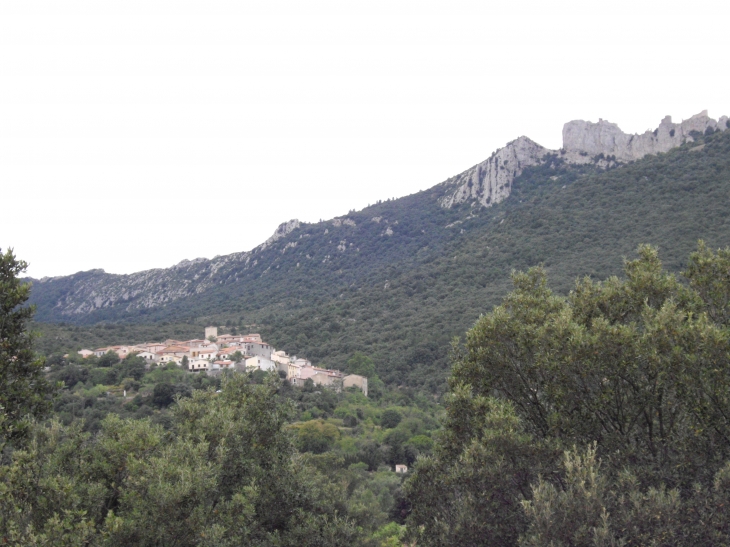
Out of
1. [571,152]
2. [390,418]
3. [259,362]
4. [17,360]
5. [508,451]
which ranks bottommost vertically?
[390,418]

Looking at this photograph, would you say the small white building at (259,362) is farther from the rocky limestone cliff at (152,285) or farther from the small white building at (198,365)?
the rocky limestone cliff at (152,285)

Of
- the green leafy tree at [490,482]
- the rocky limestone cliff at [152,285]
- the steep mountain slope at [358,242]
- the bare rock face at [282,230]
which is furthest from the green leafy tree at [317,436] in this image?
the bare rock face at [282,230]

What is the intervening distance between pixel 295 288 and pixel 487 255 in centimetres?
4418

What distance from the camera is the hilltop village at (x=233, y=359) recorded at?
5512cm

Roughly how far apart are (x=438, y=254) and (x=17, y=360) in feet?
278

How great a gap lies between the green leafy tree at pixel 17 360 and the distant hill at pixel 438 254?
46065 millimetres

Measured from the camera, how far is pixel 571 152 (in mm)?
109938

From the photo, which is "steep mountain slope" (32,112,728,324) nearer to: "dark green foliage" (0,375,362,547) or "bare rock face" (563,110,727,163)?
"bare rock face" (563,110,727,163)

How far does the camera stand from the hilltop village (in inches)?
2170

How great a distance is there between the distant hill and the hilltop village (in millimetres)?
6965

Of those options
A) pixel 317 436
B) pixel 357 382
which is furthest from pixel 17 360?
pixel 357 382

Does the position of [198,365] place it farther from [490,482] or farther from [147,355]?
[490,482]

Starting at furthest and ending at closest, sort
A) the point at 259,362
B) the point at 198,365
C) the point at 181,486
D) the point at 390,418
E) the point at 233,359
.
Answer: the point at 259,362, the point at 233,359, the point at 198,365, the point at 390,418, the point at 181,486

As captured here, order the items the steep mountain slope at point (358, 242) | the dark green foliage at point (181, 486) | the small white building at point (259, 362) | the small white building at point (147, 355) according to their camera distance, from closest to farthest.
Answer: the dark green foliage at point (181, 486) < the small white building at point (147, 355) < the small white building at point (259, 362) < the steep mountain slope at point (358, 242)
